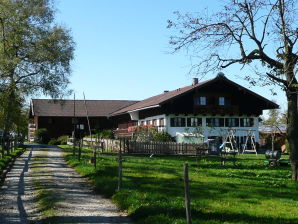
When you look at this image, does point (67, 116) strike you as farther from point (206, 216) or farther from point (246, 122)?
point (206, 216)

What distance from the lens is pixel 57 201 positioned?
462 inches

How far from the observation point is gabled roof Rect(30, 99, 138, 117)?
6581 cm

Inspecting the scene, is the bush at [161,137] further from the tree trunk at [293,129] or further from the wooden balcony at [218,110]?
the tree trunk at [293,129]

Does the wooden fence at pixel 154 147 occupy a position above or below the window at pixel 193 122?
below

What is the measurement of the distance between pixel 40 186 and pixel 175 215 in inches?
263

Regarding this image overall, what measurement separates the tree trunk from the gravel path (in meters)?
7.86

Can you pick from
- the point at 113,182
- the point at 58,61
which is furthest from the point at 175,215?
Answer: the point at 58,61

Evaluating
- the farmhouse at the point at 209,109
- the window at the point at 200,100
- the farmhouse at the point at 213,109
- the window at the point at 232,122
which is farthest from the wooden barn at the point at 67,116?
the window at the point at 232,122

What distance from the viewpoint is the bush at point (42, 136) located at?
62.3 m

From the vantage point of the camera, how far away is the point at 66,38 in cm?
3628

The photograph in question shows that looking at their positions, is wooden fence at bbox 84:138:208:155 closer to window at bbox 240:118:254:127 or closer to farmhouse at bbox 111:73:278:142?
farmhouse at bbox 111:73:278:142

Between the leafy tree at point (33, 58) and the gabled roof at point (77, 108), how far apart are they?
28.7 m

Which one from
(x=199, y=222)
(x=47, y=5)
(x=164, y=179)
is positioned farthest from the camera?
(x=47, y=5)

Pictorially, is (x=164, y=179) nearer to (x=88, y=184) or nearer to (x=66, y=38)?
(x=88, y=184)
